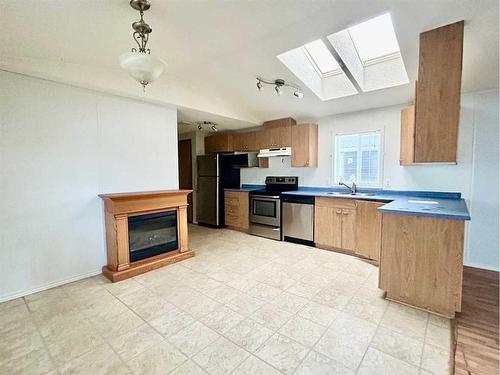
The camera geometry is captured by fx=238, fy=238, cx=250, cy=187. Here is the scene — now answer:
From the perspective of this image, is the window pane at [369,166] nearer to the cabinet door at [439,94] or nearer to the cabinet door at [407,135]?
the cabinet door at [407,135]

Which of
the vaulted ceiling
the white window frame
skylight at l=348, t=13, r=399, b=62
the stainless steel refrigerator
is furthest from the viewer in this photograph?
the stainless steel refrigerator

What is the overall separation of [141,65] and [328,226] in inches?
130

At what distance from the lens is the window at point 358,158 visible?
155 inches

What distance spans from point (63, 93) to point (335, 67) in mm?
3539

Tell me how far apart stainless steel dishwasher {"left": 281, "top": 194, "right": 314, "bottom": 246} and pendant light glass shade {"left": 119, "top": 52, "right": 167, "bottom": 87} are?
119 inches

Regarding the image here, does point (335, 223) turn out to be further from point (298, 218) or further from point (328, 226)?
point (298, 218)

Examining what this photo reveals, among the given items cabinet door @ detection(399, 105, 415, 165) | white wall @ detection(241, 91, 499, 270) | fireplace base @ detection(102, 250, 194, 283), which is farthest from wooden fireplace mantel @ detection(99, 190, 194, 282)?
white wall @ detection(241, 91, 499, 270)

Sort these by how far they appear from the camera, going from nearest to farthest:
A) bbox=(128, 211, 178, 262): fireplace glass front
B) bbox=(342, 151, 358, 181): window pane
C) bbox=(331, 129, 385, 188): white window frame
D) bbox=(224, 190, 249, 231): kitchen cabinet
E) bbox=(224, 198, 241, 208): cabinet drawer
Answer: bbox=(128, 211, 178, 262): fireplace glass front < bbox=(331, 129, 385, 188): white window frame < bbox=(342, 151, 358, 181): window pane < bbox=(224, 190, 249, 231): kitchen cabinet < bbox=(224, 198, 241, 208): cabinet drawer

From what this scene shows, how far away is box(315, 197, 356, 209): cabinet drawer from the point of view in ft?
11.7

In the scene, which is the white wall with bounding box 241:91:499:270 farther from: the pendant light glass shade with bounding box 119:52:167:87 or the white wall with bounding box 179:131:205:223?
the white wall with bounding box 179:131:205:223

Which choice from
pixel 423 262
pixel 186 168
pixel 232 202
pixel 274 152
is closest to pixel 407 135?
pixel 423 262

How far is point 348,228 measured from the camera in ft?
11.9

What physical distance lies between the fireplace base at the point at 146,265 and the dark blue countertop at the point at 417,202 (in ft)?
7.38

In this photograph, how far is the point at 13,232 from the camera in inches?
96.3
